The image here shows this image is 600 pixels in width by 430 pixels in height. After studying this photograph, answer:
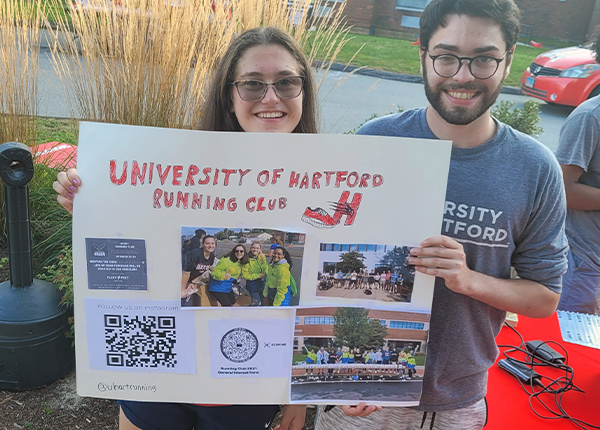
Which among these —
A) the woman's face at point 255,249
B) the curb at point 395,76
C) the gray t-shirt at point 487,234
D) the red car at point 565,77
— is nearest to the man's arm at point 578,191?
the gray t-shirt at point 487,234

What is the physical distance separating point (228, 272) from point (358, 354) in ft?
1.40

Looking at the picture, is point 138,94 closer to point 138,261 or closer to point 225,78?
point 225,78

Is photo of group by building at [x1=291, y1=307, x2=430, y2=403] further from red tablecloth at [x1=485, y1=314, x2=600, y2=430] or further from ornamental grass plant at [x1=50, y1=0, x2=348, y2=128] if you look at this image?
ornamental grass plant at [x1=50, y1=0, x2=348, y2=128]

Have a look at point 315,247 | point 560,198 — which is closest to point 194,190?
point 315,247

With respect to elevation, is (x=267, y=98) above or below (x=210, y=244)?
above

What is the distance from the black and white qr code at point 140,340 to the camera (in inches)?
54.3

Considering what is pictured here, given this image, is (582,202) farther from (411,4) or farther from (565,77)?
(411,4)

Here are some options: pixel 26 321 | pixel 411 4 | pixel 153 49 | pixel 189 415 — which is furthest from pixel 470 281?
pixel 411 4

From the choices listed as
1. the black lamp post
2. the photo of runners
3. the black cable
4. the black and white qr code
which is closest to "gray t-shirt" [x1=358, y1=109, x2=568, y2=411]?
the photo of runners

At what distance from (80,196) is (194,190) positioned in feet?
0.98

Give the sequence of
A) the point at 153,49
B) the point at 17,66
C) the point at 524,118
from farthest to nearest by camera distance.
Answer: the point at 524,118 → the point at 17,66 → the point at 153,49

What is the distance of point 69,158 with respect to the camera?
380 centimetres

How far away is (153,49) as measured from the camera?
323 centimetres

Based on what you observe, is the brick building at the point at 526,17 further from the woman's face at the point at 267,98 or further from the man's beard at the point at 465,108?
the man's beard at the point at 465,108
